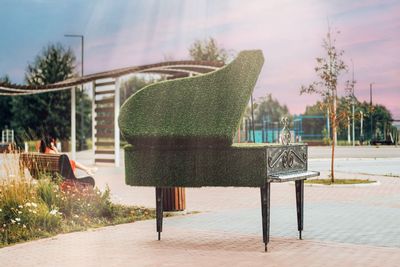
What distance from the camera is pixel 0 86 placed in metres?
24.2

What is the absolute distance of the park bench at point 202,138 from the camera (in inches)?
316

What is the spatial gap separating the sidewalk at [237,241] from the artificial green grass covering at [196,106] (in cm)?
127

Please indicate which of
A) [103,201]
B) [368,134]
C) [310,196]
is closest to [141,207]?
[103,201]

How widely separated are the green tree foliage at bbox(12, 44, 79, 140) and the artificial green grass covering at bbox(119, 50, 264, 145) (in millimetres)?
40152

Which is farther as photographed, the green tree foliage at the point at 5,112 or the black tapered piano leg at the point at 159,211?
the green tree foliage at the point at 5,112

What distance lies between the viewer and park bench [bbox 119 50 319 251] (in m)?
8.04

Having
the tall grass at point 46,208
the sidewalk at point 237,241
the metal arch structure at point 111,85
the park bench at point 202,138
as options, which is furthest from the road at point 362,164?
the park bench at point 202,138

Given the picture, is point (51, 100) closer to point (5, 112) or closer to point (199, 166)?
point (5, 112)

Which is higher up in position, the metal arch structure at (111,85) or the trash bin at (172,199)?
the metal arch structure at (111,85)

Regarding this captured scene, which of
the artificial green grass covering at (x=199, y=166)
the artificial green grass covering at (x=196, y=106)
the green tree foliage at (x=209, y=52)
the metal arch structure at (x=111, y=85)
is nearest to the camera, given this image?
the artificial green grass covering at (x=199, y=166)

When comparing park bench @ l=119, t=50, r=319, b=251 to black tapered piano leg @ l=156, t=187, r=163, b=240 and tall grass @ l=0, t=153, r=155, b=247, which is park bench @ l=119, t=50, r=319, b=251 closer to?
black tapered piano leg @ l=156, t=187, r=163, b=240

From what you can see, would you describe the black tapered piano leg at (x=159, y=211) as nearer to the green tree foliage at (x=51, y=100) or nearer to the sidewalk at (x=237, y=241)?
the sidewalk at (x=237, y=241)

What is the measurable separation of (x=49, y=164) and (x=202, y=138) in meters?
4.46

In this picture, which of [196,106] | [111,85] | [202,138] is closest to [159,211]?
[202,138]
